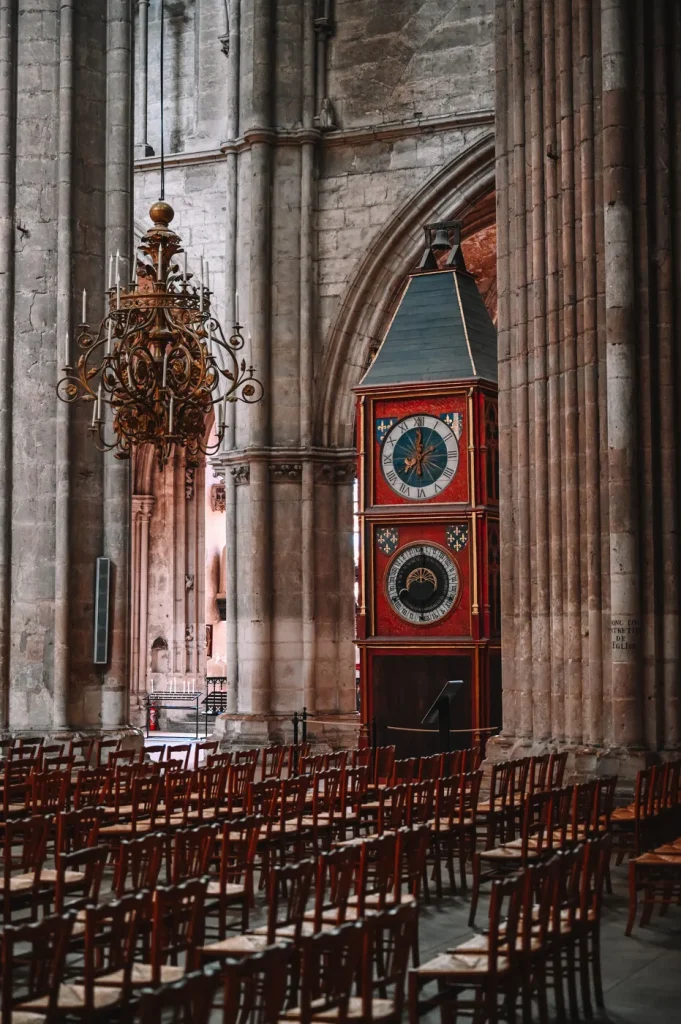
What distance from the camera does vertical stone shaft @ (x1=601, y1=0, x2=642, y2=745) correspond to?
41.7 ft

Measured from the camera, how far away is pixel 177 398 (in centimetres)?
1320

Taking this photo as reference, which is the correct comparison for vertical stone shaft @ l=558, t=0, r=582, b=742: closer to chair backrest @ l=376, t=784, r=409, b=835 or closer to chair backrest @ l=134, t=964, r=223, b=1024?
chair backrest @ l=376, t=784, r=409, b=835

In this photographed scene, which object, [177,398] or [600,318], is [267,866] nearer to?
[177,398]

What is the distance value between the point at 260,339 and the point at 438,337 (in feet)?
15.3

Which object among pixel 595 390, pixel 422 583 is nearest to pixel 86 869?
pixel 595 390

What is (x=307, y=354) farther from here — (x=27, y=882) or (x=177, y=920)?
(x=177, y=920)

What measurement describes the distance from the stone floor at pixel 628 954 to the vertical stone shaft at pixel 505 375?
497 cm

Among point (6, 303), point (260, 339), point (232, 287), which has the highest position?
point (232, 287)

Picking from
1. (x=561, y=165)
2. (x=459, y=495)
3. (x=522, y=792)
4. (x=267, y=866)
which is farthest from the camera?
(x=459, y=495)

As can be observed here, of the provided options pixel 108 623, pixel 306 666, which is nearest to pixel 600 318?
pixel 108 623

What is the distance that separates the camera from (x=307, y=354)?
2203 centimetres

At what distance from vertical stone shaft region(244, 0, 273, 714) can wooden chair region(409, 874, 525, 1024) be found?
15.9 m

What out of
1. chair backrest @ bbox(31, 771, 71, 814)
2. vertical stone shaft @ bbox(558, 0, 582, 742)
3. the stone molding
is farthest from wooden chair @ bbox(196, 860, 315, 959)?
the stone molding

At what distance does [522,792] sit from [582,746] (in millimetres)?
2620
